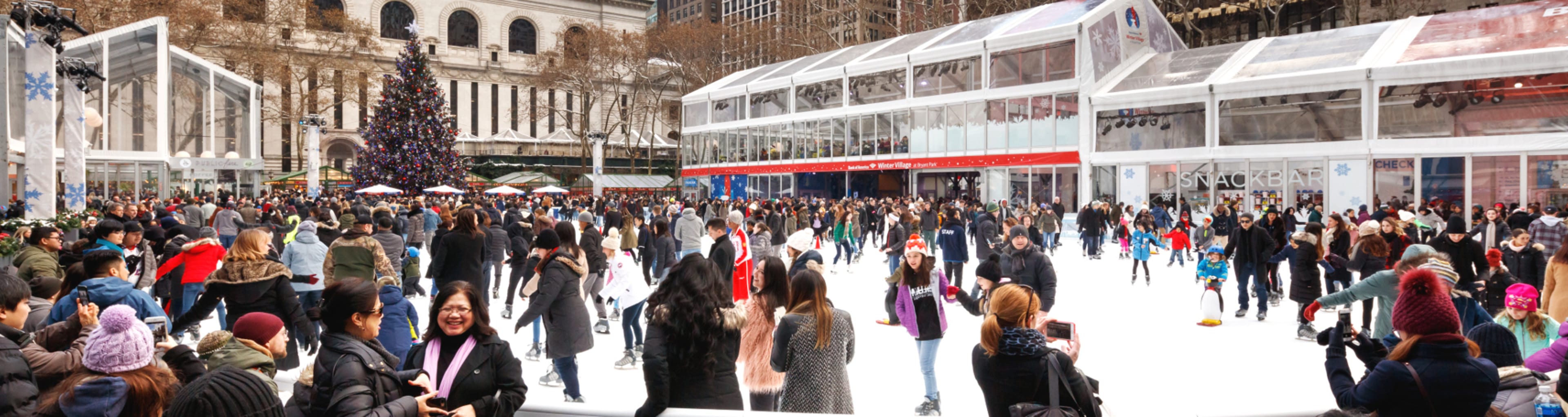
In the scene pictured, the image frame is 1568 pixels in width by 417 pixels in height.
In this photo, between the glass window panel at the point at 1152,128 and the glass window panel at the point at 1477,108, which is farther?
the glass window panel at the point at 1152,128

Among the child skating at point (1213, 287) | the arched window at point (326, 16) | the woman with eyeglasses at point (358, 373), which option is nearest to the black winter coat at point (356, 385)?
the woman with eyeglasses at point (358, 373)

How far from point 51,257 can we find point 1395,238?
35.8 ft

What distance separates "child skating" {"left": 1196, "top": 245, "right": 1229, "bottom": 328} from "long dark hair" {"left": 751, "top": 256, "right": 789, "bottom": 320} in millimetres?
5914

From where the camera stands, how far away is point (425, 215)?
15406 mm

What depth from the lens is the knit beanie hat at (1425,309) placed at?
101 inches

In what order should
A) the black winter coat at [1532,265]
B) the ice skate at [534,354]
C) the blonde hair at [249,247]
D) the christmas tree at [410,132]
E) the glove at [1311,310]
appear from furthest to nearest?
Answer: the christmas tree at [410,132], the black winter coat at [1532,265], the ice skate at [534,354], the blonde hair at [249,247], the glove at [1311,310]

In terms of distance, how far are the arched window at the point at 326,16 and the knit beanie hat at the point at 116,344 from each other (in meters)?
42.4

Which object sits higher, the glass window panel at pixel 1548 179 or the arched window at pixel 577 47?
the arched window at pixel 577 47

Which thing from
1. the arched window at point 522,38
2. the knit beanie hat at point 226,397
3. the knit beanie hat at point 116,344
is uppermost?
the arched window at point 522,38

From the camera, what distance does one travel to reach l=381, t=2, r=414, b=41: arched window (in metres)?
57.6

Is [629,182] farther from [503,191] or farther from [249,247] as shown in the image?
[249,247]

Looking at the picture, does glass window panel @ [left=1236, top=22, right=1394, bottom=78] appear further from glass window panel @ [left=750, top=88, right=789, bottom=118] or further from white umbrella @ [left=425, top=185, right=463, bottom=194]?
white umbrella @ [left=425, top=185, right=463, bottom=194]

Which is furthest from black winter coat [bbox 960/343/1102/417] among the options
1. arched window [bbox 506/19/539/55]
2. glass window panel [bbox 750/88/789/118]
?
arched window [bbox 506/19/539/55]

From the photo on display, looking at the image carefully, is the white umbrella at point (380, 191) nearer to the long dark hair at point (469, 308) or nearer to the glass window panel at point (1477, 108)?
the long dark hair at point (469, 308)
